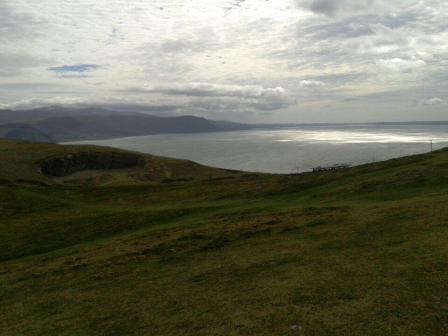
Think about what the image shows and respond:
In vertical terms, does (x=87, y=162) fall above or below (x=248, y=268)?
above

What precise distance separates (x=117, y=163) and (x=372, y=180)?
4669 inches

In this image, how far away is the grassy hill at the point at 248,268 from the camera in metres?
13.5

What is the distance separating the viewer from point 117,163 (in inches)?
5832

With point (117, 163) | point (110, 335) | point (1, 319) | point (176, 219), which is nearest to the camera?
point (110, 335)

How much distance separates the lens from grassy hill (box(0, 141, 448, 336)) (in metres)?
13.5

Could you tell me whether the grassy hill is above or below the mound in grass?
below

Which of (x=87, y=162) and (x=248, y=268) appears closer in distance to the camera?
(x=248, y=268)

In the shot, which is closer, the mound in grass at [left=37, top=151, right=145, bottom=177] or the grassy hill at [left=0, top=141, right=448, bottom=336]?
the grassy hill at [left=0, top=141, right=448, bottom=336]

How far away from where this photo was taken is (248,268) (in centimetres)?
2030

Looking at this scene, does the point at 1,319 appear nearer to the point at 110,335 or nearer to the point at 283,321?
the point at 110,335

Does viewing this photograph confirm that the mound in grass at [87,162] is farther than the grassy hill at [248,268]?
Yes

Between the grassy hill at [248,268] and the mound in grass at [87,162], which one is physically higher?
the mound in grass at [87,162]

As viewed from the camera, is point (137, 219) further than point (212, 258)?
Yes

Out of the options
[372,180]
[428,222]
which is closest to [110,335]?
[428,222]
